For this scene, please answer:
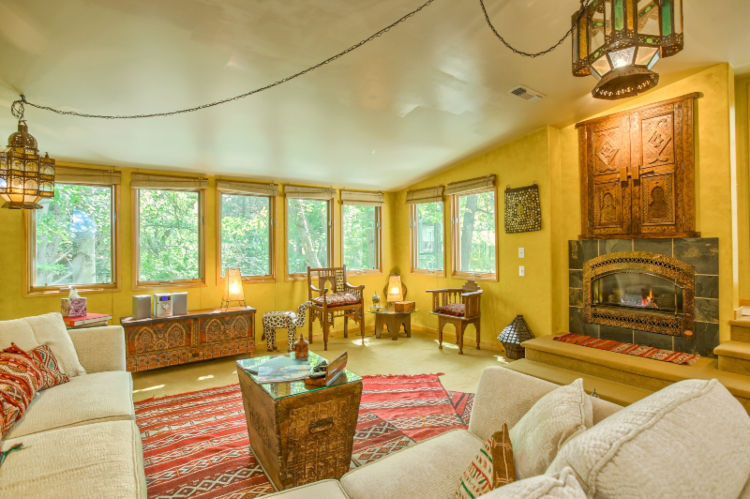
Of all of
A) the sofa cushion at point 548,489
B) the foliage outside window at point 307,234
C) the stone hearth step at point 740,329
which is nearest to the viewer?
the sofa cushion at point 548,489

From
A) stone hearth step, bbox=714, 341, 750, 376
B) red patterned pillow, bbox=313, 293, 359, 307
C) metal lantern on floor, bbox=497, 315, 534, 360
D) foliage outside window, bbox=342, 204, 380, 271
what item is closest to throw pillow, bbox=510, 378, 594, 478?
stone hearth step, bbox=714, 341, 750, 376

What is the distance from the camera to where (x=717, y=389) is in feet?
3.65

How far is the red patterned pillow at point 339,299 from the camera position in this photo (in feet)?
16.6

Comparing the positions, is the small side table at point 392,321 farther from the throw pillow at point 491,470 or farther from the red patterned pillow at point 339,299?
the throw pillow at point 491,470

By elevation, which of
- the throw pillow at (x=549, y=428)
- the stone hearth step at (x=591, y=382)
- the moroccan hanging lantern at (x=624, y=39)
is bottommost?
the stone hearth step at (x=591, y=382)

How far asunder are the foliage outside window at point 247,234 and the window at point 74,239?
46.9 inches

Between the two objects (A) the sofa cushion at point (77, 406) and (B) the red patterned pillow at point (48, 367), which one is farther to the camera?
(B) the red patterned pillow at point (48, 367)

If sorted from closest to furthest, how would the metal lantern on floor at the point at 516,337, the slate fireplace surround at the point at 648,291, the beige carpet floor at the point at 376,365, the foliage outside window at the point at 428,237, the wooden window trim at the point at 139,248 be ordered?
the slate fireplace surround at the point at 648,291, the beige carpet floor at the point at 376,365, the metal lantern on floor at the point at 516,337, the wooden window trim at the point at 139,248, the foliage outside window at the point at 428,237

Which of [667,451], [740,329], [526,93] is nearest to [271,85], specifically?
[526,93]

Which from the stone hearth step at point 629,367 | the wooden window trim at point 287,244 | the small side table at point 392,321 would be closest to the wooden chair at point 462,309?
the small side table at point 392,321

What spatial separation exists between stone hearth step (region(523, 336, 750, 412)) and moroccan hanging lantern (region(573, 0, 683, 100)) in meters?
2.36

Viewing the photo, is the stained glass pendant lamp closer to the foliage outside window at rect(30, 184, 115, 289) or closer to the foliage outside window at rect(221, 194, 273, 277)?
the foliage outside window at rect(30, 184, 115, 289)

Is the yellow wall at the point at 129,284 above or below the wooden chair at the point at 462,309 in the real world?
above

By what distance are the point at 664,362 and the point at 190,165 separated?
5004 millimetres
